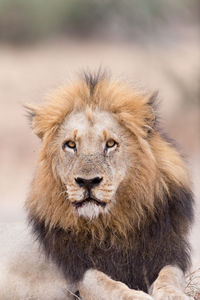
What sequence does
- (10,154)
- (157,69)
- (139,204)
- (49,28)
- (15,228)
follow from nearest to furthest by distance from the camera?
1. (139,204)
2. (15,228)
3. (10,154)
4. (157,69)
5. (49,28)

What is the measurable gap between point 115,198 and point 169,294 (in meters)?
0.64

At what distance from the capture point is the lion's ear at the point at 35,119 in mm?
5156

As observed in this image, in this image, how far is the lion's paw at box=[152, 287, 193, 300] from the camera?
4.65m

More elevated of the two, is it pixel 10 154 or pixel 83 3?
pixel 83 3

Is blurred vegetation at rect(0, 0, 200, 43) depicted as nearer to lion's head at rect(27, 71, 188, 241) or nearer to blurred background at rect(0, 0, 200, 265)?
blurred background at rect(0, 0, 200, 265)

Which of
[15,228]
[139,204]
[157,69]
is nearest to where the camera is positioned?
Result: [139,204]

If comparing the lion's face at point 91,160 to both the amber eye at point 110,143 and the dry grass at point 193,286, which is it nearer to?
the amber eye at point 110,143

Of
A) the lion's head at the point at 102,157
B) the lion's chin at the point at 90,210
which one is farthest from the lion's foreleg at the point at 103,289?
the lion's chin at the point at 90,210

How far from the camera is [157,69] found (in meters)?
20.1

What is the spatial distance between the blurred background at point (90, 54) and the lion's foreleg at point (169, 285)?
202 inches

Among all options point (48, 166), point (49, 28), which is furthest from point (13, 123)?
point (48, 166)

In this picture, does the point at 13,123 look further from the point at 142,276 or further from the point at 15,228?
the point at 142,276

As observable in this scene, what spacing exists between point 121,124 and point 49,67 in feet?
58.7

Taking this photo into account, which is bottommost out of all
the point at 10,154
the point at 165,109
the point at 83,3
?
the point at 10,154
